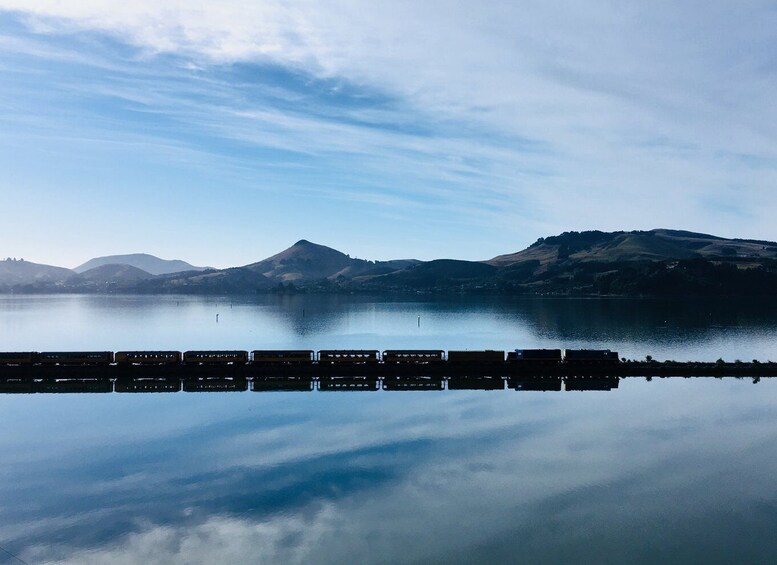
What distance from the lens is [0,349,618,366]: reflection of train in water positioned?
241 ft

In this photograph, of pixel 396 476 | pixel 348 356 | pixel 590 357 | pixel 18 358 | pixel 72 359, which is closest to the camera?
pixel 396 476

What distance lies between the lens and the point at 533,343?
4769 inches

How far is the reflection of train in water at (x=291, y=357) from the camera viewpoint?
2896 inches

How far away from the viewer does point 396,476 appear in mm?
38094

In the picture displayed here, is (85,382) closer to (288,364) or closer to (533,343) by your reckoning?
(288,364)

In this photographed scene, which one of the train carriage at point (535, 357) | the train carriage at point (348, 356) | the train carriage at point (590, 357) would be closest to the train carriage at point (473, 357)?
the train carriage at point (535, 357)

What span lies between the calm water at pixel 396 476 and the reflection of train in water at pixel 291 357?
8645 mm

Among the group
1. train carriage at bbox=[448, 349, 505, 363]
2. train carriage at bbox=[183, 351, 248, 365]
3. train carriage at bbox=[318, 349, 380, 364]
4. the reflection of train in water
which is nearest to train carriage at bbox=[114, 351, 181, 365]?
the reflection of train in water

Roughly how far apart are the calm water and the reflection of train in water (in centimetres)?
864

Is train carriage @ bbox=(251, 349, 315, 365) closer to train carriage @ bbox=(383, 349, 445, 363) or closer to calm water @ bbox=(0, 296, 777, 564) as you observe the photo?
calm water @ bbox=(0, 296, 777, 564)

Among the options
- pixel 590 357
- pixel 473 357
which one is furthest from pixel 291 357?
pixel 590 357

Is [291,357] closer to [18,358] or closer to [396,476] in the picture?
[18,358]

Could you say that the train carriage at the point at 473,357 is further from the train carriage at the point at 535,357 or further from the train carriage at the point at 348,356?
the train carriage at the point at 348,356

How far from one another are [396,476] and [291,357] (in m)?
39.3
